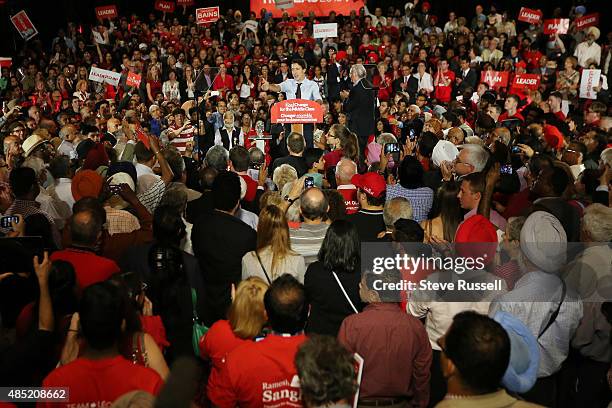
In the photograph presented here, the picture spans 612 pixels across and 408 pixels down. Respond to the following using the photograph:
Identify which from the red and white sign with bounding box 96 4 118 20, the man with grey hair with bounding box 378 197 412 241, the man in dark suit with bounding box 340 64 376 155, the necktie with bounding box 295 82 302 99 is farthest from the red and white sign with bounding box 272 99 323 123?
the red and white sign with bounding box 96 4 118 20

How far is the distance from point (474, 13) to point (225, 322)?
17809mm

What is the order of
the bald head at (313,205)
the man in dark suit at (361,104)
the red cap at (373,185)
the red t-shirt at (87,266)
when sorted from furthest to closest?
the man in dark suit at (361,104)
the red cap at (373,185)
the bald head at (313,205)
the red t-shirt at (87,266)

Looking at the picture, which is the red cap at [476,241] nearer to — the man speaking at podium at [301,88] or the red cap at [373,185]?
the red cap at [373,185]

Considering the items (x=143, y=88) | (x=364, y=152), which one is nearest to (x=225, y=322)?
(x=364, y=152)

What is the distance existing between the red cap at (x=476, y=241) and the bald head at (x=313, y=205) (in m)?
0.85

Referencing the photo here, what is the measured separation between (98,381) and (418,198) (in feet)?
10.5

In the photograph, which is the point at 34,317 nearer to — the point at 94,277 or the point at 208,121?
the point at 94,277

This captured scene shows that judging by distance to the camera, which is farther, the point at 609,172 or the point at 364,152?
the point at 364,152

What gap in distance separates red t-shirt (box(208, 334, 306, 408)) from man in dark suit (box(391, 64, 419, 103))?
37.9 ft

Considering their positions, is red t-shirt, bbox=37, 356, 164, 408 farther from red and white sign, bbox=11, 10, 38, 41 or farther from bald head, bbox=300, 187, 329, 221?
red and white sign, bbox=11, 10, 38, 41

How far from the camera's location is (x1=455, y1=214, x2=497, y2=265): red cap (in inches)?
164

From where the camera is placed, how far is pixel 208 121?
36.2 feet

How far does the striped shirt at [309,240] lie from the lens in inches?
167

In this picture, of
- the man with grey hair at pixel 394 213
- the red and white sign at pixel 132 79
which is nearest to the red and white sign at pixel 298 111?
the man with grey hair at pixel 394 213
